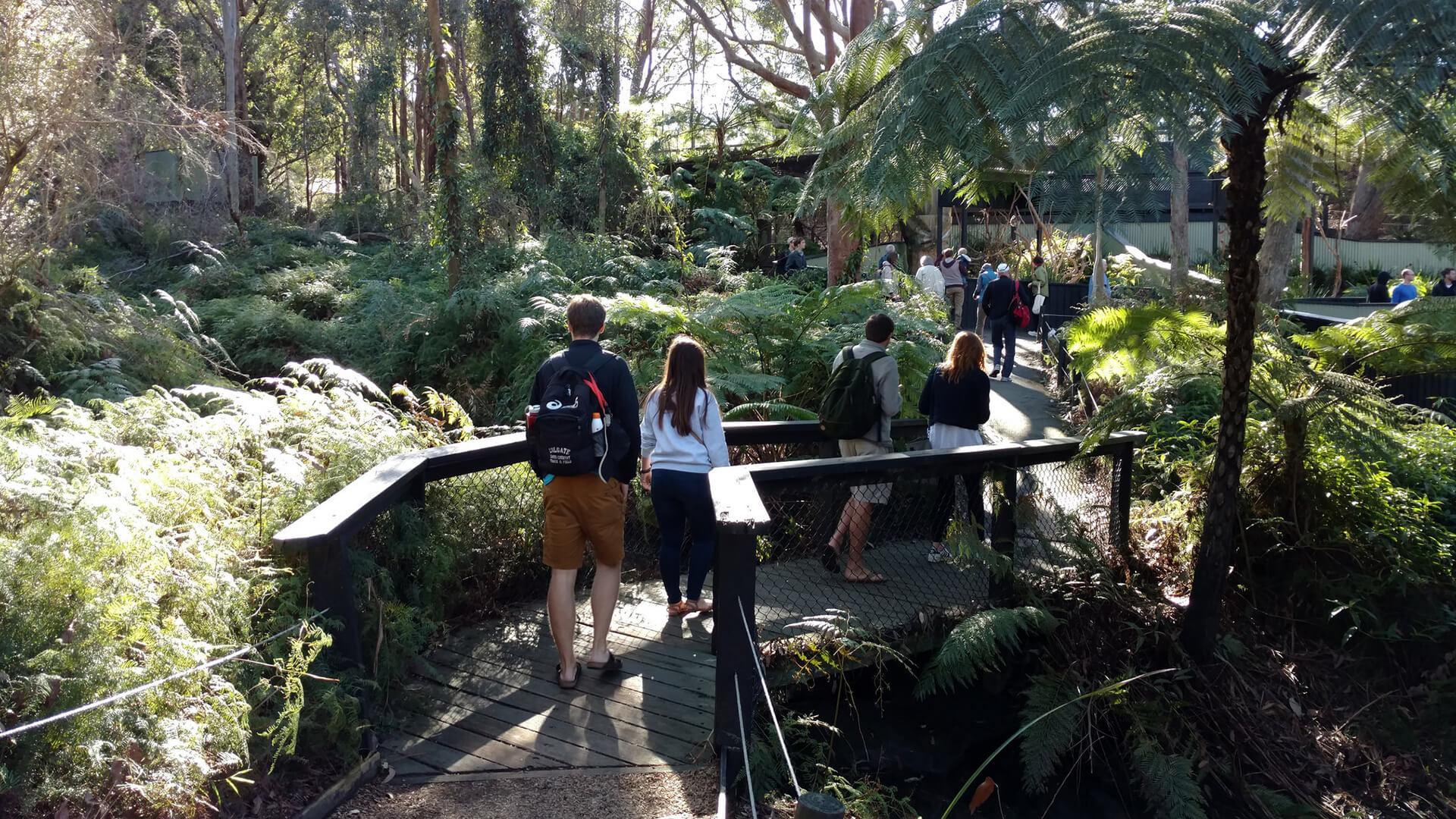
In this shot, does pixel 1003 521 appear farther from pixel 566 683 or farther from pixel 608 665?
pixel 566 683

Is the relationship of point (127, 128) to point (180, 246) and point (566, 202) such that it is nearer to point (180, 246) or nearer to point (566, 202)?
point (566, 202)

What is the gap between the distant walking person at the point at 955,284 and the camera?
18922mm

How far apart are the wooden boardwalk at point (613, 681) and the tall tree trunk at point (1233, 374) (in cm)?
131

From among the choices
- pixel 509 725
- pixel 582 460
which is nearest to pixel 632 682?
pixel 509 725

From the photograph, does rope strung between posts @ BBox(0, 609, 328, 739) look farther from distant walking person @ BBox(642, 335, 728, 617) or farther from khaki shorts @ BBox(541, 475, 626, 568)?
distant walking person @ BBox(642, 335, 728, 617)

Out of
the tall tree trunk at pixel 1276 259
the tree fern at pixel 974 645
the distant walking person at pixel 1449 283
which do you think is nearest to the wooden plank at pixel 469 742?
the tree fern at pixel 974 645

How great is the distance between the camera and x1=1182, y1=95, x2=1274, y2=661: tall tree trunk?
213 inches

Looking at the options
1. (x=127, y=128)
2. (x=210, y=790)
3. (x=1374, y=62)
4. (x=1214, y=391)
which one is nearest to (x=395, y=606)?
(x=210, y=790)

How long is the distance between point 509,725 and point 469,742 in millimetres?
213

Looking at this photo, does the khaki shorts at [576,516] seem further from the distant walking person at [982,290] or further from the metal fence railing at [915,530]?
the distant walking person at [982,290]

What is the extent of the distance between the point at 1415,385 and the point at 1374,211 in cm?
2270

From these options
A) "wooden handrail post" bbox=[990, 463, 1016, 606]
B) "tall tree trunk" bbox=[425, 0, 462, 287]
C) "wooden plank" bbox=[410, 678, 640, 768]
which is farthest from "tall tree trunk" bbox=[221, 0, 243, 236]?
"wooden handrail post" bbox=[990, 463, 1016, 606]

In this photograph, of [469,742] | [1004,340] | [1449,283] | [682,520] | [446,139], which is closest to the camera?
[469,742]

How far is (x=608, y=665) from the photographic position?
516cm
